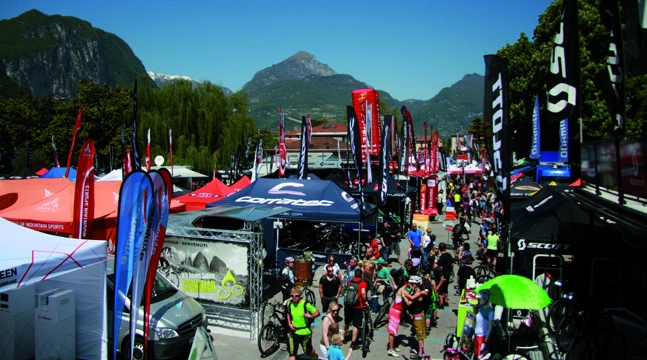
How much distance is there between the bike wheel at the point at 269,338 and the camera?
9.52 metres

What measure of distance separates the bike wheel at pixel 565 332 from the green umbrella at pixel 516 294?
5.40 ft

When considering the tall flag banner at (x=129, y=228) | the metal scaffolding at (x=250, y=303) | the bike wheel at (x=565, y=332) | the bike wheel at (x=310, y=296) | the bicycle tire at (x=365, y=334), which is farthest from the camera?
the bike wheel at (x=310, y=296)

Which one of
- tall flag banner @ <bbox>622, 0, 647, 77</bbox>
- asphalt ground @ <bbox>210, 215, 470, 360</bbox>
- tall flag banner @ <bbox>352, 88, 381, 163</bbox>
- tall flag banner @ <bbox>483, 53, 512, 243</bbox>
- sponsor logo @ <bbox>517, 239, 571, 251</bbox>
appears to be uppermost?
tall flag banner @ <bbox>352, 88, 381, 163</bbox>

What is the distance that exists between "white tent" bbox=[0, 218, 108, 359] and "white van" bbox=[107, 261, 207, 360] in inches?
22.7

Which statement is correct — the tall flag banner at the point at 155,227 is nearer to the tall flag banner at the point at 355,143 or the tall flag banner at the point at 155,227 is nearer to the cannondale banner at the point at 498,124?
the cannondale banner at the point at 498,124

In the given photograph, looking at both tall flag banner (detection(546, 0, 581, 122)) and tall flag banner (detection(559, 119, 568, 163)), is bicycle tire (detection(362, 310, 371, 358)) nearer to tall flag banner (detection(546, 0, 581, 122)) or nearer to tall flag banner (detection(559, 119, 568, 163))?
tall flag banner (detection(546, 0, 581, 122))

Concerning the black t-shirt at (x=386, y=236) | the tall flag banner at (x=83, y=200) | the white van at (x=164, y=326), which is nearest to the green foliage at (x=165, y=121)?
the black t-shirt at (x=386, y=236)

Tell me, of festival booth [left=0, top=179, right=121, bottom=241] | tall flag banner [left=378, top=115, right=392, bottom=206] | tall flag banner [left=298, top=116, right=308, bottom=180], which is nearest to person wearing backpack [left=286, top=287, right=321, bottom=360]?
tall flag banner [left=378, top=115, right=392, bottom=206]

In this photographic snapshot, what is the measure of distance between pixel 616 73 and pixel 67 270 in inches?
353

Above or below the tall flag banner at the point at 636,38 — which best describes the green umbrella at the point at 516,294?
below

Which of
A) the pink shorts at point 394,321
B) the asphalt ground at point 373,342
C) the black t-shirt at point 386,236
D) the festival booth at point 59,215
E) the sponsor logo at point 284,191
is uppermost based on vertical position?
the sponsor logo at point 284,191

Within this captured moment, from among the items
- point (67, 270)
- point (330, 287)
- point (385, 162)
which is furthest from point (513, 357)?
point (385, 162)

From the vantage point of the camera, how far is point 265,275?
1357 centimetres

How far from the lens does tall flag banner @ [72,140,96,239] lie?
10820 millimetres
